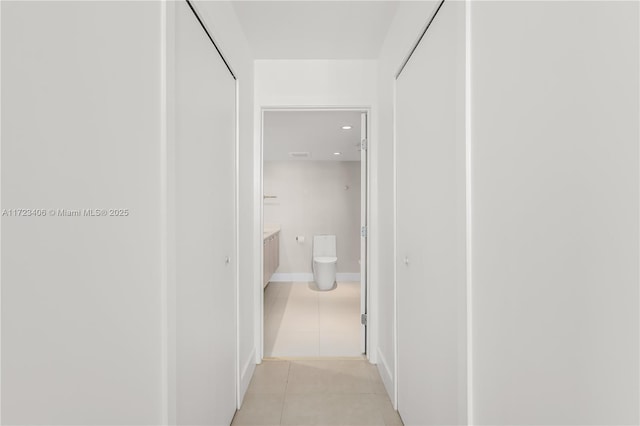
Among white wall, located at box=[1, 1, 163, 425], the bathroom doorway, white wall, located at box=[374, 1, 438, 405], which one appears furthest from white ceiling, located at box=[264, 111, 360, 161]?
white wall, located at box=[1, 1, 163, 425]

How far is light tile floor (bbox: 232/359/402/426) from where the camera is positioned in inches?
76.9

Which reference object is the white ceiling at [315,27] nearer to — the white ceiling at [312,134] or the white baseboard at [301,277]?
the white ceiling at [312,134]

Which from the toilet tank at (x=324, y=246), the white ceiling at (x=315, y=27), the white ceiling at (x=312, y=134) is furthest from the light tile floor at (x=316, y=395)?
the toilet tank at (x=324, y=246)

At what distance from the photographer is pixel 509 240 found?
89cm

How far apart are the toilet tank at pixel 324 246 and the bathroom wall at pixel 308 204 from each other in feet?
0.39

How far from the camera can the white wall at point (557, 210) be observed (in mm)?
580

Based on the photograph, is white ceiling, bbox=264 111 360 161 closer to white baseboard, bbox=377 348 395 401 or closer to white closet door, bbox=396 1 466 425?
white closet door, bbox=396 1 466 425

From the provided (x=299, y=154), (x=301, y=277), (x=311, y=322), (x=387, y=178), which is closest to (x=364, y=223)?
(x=387, y=178)

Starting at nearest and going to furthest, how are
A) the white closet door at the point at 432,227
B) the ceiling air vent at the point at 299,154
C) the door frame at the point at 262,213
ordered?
the white closet door at the point at 432,227 < the door frame at the point at 262,213 < the ceiling air vent at the point at 299,154

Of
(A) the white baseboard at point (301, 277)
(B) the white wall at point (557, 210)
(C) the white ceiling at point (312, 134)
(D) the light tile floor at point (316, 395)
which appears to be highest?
(C) the white ceiling at point (312, 134)

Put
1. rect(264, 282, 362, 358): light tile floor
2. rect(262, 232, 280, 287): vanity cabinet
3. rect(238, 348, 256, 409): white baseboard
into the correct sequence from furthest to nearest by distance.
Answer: rect(262, 232, 280, 287): vanity cabinet
rect(264, 282, 362, 358): light tile floor
rect(238, 348, 256, 409): white baseboard

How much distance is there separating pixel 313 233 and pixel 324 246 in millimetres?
305

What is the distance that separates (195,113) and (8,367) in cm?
99

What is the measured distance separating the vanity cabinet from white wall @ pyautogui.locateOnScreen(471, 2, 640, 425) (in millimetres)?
2429
